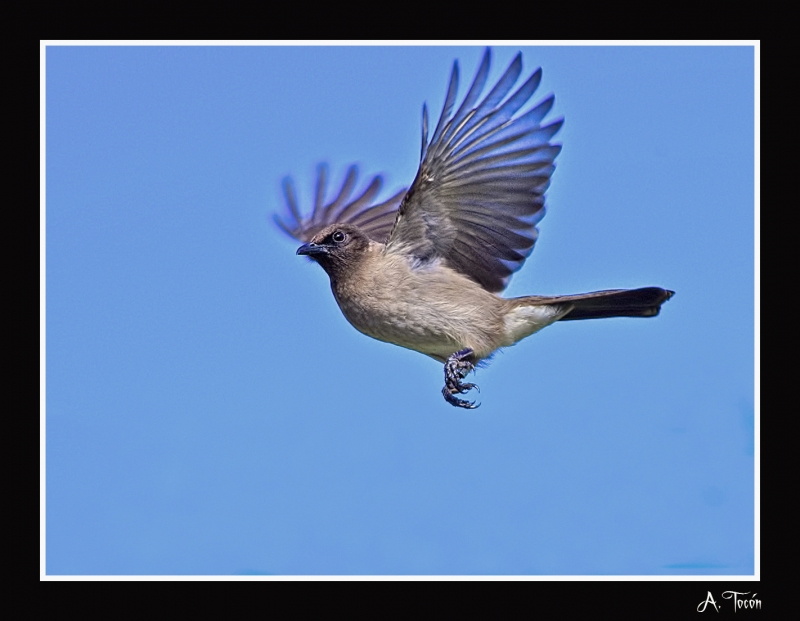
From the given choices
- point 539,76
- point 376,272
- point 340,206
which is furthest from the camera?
point 340,206

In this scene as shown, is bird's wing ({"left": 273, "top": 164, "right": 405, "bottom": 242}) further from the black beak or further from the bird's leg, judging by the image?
the bird's leg

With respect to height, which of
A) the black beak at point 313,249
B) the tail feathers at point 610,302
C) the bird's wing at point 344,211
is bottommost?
the tail feathers at point 610,302

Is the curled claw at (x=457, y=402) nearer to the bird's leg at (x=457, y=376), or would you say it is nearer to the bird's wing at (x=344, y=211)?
the bird's leg at (x=457, y=376)

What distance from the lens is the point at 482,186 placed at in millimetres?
8219

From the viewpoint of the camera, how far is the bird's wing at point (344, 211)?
1080cm

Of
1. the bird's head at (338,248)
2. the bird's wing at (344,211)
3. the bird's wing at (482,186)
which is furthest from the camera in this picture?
the bird's wing at (344,211)

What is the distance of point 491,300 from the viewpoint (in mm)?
8805

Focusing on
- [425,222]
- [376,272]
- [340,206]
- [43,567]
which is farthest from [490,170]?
[43,567]

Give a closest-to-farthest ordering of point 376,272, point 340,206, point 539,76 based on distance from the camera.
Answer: point 539,76, point 376,272, point 340,206

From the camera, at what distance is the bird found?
25.9 feet

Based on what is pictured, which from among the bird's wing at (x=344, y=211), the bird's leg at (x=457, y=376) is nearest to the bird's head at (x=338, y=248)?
the bird's leg at (x=457, y=376)

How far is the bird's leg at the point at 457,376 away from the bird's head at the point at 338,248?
116 cm
